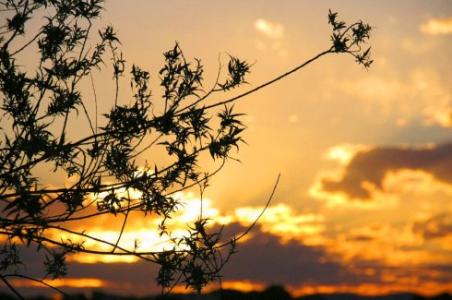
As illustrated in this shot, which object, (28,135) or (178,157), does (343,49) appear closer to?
(178,157)

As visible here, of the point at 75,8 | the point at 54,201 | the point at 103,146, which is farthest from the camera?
the point at 75,8

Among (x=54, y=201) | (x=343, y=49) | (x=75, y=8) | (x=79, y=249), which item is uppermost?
(x=75, y=8)

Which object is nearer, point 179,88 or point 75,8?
point 179,88

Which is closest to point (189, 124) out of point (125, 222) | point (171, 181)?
point (171, 181)

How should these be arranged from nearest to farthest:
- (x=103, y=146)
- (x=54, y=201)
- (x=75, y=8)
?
1. (x=54, y=201)
2. (x=103, y=146)
3. (x=75, y=8)

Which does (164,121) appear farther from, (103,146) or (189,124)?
(103,146)

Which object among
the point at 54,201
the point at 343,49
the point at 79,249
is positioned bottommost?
the point at 79,249

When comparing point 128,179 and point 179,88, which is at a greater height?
point 179,88

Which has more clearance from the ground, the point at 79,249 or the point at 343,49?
the point at 343,49

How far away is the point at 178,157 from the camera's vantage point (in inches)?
382

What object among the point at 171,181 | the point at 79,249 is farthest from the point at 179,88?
the point at 79,249

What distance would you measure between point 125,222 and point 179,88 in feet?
7.07

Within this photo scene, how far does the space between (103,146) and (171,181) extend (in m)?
1.21

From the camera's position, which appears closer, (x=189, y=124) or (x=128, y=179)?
A: (x=189, y=124)
